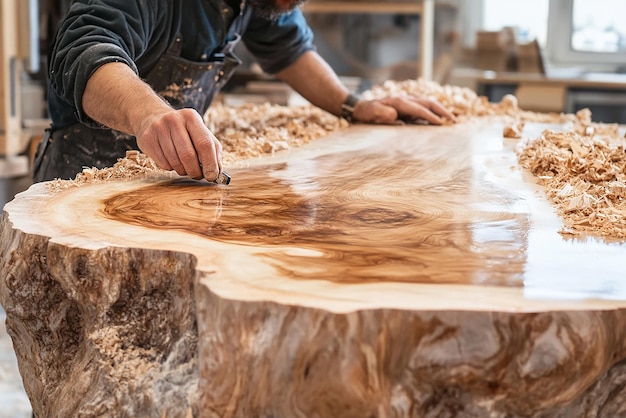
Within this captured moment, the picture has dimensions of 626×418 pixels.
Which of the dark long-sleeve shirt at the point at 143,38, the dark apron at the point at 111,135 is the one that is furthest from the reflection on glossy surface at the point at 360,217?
the dark apron at the point at 111,135

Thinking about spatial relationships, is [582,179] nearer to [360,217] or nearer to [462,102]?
[360,217]

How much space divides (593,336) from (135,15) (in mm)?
1162

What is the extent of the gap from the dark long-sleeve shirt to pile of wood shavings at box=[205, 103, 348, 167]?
0.15m

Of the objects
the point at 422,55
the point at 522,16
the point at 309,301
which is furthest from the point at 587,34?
the point at 309,301

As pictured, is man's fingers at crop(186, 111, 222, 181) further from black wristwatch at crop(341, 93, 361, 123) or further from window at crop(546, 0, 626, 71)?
window at crop(546, 0, 626, 71)

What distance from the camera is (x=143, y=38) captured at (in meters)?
1.69

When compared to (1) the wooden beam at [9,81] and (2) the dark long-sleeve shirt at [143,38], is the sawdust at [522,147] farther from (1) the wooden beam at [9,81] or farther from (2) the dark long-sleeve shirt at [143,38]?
(1) the wooden beam at [9,81]

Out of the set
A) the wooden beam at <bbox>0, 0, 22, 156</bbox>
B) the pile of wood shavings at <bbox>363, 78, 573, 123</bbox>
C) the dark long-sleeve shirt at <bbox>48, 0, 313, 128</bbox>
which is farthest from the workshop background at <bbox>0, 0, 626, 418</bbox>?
the dark long-sleeve shirt at <bbox>48, 0, 313, 128</bbox>

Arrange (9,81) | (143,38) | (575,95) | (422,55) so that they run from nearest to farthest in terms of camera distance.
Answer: (143,38) → (9,81) → (422,55) → (575,95)

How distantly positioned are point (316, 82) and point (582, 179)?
3.57 feet

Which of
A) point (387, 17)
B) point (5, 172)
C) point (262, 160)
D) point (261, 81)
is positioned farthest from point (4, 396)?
point (387, 17)

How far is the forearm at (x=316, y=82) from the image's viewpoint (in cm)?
229

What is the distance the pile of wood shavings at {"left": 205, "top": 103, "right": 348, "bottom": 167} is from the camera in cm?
170

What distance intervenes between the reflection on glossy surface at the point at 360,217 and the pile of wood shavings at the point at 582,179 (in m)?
0.07
